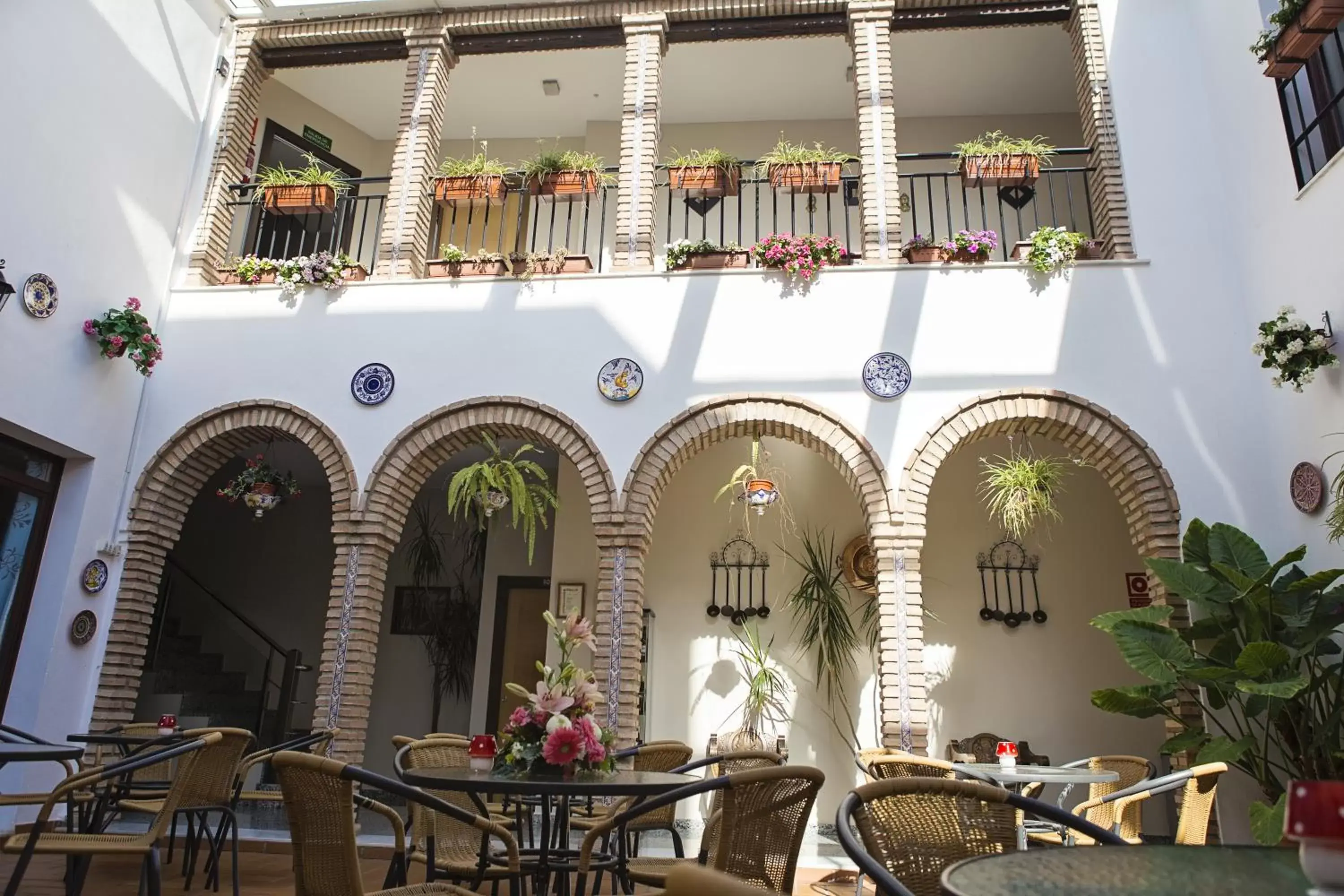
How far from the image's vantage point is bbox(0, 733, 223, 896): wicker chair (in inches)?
104

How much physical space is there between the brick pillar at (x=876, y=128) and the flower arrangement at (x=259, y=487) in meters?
4.70

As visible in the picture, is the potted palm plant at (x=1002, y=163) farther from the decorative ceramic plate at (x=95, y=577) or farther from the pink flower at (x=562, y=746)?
the decorative ceramic plate at (x=95, y=577)

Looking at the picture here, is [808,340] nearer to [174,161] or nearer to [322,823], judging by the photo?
[322,823]

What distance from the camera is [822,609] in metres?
6.70

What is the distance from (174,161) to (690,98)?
4419mm

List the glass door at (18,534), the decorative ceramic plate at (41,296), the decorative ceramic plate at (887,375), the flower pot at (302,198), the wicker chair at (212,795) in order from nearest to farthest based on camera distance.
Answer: the wicker chair at (212,795) < the decorative ceramic plate at (41,296) < the glass door at (18,534) < the decorative ceramic plate at (887,375) < the flower pot at (302,198)

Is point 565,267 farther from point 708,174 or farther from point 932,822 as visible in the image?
point 932,822

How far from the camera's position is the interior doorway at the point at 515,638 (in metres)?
8.03

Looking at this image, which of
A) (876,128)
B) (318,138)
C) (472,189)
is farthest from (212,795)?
(318,138)

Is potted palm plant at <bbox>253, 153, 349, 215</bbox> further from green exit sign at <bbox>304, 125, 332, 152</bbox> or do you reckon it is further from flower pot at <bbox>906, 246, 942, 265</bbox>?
flower pot at <bbox>906, 246, 942, 265</bbox>

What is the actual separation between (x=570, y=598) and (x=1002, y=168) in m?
4.55

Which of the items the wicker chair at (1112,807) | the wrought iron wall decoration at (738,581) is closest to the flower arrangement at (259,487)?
the wrought iron wall decoration at (738,581)

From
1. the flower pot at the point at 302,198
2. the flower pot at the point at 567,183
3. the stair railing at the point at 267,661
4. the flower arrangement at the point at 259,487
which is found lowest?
the stair railing at the point at 267,661

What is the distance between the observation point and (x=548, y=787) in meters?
2.48
